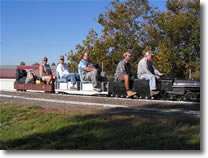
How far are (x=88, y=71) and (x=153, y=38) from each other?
13.1 metres

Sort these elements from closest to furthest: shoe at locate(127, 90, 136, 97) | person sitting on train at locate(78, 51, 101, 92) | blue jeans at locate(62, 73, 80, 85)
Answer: shoe at locate(127, 90, 136, 97)
person sitting on train at locate(78, 51, 101, 92)
blue jeans at locate(62, 73, 80, 85)

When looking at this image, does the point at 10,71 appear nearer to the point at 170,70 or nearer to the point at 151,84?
the point at 170,70

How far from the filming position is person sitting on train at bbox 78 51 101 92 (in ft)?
30.9

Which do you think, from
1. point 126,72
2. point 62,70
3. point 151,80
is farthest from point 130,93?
point 62,70

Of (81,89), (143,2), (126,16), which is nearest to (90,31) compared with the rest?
(126,16)

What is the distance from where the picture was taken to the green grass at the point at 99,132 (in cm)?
407

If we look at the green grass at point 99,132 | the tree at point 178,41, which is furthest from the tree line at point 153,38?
the green grass at point 99,132

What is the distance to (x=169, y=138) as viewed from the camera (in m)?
4.12

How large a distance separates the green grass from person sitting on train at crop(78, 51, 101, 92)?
3.59m

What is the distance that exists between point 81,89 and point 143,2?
48.9 feet

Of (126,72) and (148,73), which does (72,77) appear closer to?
(126,72)

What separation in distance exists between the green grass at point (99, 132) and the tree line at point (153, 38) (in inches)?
562

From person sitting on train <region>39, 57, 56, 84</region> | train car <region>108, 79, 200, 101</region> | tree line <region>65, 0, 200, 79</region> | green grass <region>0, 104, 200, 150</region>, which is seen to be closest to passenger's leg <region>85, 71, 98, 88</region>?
train car <region>108, 79, 200, 101</region>

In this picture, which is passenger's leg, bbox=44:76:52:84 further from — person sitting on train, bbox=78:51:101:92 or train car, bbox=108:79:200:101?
train car, bbox=108:79:200:101
